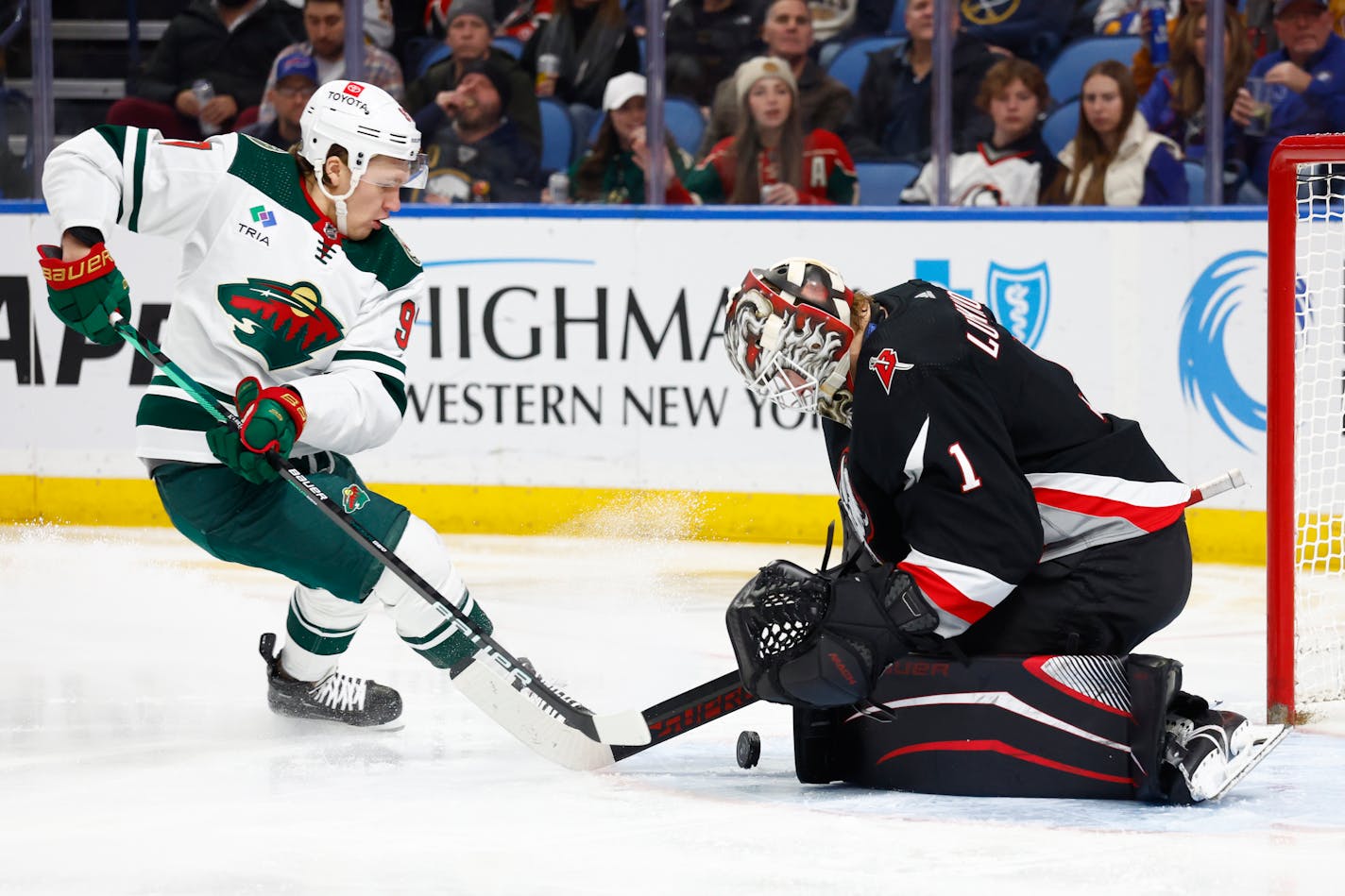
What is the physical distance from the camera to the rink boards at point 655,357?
17.0 feet

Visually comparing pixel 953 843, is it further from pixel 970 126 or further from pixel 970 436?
pixel 970 126

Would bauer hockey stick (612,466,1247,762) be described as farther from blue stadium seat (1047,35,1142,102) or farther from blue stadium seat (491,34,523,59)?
blue stadium seat (491,34,523,59)

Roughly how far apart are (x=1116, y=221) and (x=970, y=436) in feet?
9.64

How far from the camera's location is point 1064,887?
7.60ft

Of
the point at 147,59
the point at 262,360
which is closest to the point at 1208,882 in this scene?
the point at 262,360

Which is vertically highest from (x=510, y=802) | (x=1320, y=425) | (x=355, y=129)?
(x=355, y=129)

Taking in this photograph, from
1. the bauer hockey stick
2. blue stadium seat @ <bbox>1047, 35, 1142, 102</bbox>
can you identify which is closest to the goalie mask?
the bauer hockey stick

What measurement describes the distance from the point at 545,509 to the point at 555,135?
117cm

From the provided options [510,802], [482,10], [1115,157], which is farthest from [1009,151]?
[510,802]

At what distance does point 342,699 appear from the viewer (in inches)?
133

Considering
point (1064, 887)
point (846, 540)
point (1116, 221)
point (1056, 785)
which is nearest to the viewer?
point (1064, 887)

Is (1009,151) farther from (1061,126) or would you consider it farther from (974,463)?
(974,463)

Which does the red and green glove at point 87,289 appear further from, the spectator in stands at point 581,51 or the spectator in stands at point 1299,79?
the spectator in stands at point 1299,79

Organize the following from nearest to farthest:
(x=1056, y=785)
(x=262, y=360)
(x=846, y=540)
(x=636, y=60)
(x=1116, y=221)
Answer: (x=1056, y=785), (x=846, y=540), (x=262, y=360), (x=1116, y=221), (x=636, y=60)
